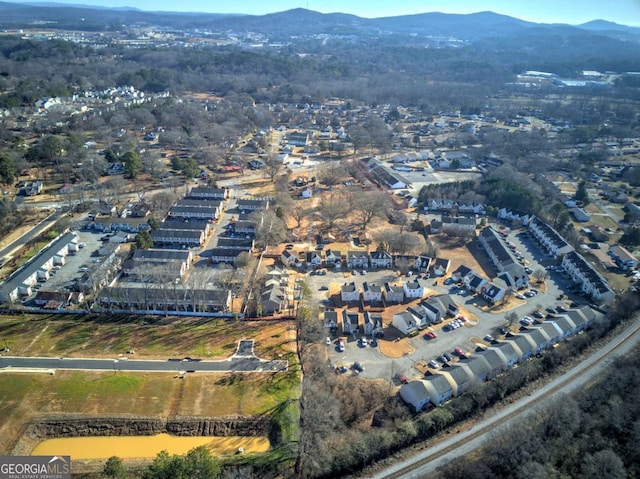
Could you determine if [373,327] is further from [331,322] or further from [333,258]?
[333,258]

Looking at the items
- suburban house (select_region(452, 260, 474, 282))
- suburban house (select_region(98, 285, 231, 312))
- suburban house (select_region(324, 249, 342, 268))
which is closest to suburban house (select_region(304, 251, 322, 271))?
suburban house (select_region(324, 249, 342, 268))

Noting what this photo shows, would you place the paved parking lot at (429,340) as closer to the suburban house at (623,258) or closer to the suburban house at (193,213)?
the suburban house at (623,258)

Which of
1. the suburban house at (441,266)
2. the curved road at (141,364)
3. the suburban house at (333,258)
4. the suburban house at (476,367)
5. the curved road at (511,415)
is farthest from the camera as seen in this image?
the suburban house at (333,258)

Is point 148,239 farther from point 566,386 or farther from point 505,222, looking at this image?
point 505,222

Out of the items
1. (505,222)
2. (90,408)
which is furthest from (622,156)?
(90,408)

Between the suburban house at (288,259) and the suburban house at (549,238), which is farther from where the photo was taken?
the suburban house at (549,238)

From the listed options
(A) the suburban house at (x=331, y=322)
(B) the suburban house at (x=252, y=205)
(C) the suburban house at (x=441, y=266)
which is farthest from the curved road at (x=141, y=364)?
(B) the suburban house at (x=252, y=205)

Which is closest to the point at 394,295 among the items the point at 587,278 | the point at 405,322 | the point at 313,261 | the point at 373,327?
the point at 405,322
